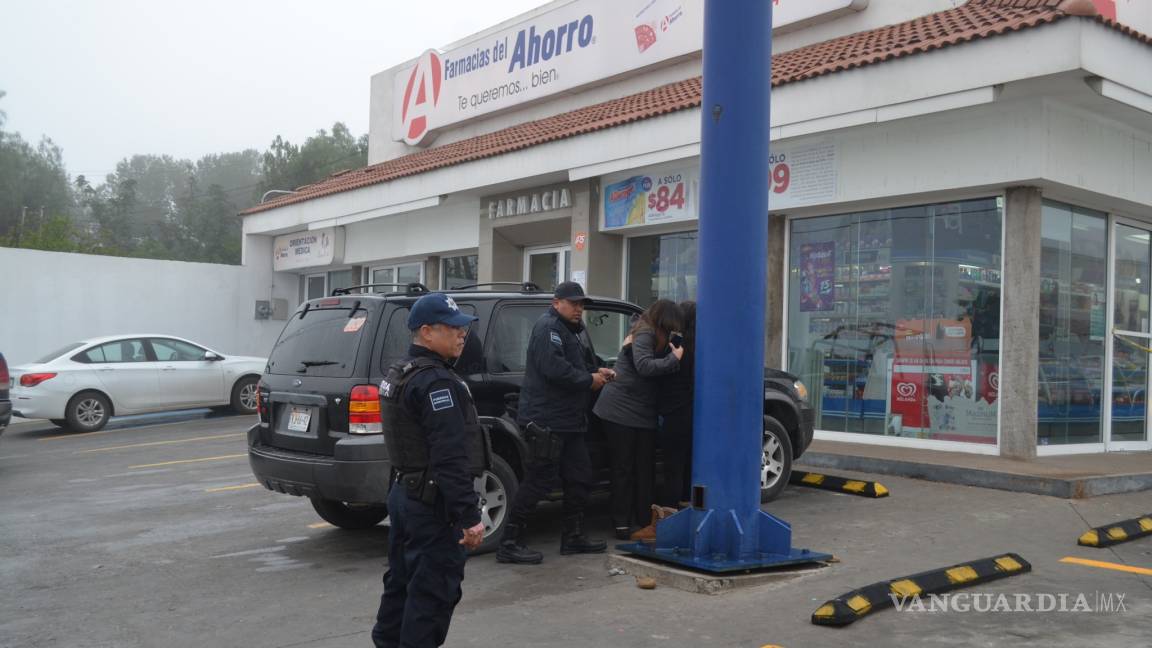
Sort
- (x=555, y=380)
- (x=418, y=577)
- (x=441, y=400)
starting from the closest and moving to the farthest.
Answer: (x=418, y=577)
(x=441, y=400)
(x=555, y=380)

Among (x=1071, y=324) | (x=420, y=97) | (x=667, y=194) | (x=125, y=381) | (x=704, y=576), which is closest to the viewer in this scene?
(x=704, y=576)

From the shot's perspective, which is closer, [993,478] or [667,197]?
[993,478]

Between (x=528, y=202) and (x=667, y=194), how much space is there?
3.09 metres

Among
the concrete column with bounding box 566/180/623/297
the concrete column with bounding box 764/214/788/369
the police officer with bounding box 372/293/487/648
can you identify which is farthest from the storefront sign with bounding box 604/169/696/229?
the police officer with bounding box 372/293/487/648

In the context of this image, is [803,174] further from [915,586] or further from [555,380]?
[915,586]

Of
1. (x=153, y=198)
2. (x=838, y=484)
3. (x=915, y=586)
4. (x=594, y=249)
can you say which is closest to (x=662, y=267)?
(x=594, y=249)

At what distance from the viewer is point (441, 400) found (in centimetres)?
388

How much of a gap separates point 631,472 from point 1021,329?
510 cm

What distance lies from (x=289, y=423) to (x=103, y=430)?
34.7 ft

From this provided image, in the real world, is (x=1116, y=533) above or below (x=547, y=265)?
below

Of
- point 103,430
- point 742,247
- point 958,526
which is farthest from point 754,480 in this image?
point 103,430

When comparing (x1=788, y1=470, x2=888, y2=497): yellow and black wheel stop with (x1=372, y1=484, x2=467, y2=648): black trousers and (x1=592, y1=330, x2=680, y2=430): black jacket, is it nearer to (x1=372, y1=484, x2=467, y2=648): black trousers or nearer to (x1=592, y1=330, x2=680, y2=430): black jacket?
(x1=592, y1=330, x2=680, y2=430): black jacket

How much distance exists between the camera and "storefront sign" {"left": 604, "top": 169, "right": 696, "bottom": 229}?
12789 mm

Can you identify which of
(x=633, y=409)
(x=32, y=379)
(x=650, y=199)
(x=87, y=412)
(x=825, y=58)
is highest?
(x=825, y=58)
